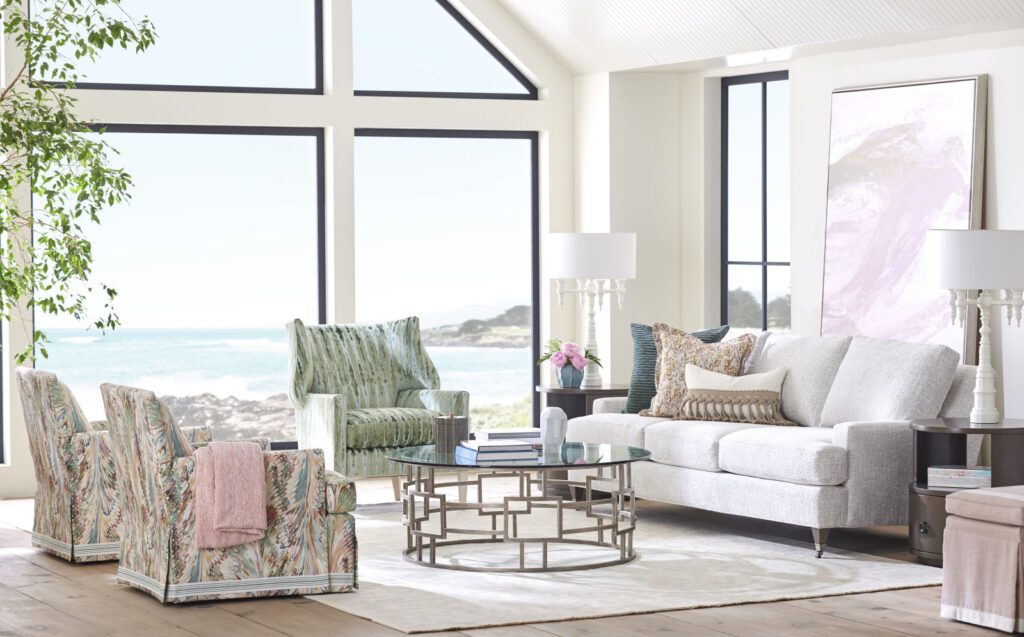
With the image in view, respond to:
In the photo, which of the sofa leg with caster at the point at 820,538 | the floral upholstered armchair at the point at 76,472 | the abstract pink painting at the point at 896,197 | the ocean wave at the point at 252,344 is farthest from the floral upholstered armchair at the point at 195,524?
the ocean wave at the point at 252,344

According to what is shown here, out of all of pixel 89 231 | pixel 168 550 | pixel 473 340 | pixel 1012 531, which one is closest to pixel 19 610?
pixel 168 550

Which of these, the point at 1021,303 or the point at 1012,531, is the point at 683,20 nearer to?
the point at 1021,303

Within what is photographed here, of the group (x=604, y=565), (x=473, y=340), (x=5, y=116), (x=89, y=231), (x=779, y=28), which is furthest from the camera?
(x=89, y=231)

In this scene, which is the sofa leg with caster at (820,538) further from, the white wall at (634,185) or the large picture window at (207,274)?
the large picture window at (207,274)

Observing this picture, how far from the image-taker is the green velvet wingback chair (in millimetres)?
7844

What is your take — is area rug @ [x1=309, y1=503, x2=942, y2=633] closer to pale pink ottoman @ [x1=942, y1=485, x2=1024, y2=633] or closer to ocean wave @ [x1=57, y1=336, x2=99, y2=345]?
pale pink ottoman @ [x1=942, y1=485, x2=1024, y2=633]

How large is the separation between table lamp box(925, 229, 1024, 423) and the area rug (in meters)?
0.77

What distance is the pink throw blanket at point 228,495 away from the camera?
5.58 m

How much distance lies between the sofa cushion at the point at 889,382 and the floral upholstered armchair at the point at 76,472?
2919 mm

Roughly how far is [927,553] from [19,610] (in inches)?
140

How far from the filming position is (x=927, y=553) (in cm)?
635

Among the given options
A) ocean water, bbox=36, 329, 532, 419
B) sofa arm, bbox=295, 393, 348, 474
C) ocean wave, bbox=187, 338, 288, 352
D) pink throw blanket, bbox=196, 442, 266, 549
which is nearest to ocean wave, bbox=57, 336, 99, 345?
ocean water, bbox=36, 329, 532, 419

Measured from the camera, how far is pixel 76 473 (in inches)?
255

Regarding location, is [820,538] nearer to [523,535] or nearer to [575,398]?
[523,535]
